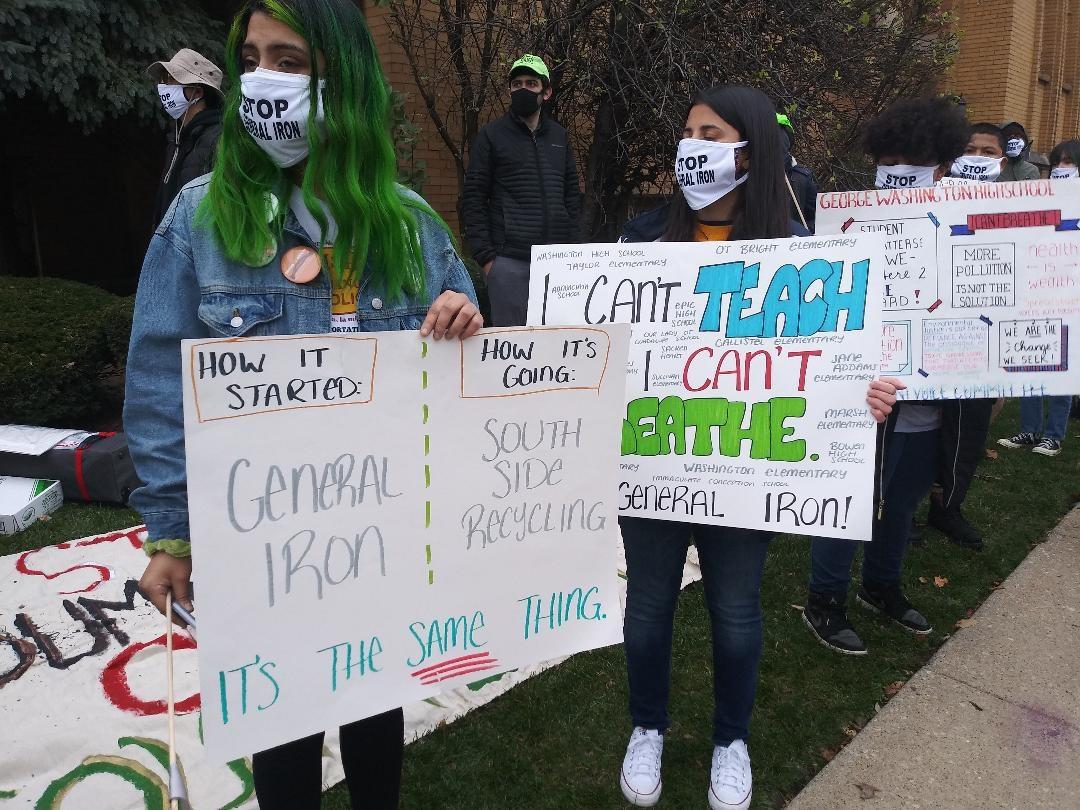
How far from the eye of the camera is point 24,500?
13.4 ft

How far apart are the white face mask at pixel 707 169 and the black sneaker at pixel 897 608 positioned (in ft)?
6.87

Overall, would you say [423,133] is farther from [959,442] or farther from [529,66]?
[959,442]

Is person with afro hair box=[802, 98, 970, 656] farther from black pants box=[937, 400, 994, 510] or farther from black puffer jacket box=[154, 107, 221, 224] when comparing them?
black puffer jacket box=[154, 107, 221, 224]

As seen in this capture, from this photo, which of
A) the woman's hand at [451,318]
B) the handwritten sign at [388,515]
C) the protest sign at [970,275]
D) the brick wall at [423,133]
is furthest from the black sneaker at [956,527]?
the brick wall at [423,133]

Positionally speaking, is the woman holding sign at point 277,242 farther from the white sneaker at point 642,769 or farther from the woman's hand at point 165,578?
the white sneaker at point 642,769

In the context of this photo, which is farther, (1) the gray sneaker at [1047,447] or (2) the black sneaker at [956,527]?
(1) the gray sneaker at [1047,447]

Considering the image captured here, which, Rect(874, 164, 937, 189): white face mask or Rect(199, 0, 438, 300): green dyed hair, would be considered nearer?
Rect(199, 0, 438, 300): green dyed hair

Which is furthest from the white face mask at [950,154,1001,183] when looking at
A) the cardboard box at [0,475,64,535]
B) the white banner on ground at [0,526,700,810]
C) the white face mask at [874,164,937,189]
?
the cardboard box at [0,475,64,535]

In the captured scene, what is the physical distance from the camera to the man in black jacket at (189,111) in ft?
13.1

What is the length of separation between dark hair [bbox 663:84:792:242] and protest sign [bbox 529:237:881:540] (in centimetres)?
11

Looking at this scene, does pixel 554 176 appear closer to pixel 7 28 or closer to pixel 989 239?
pixel 989 239

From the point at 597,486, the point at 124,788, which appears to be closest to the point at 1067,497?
the point at 597,486

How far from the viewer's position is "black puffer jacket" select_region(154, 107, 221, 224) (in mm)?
3898

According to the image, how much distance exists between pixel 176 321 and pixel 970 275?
8.84 feet
